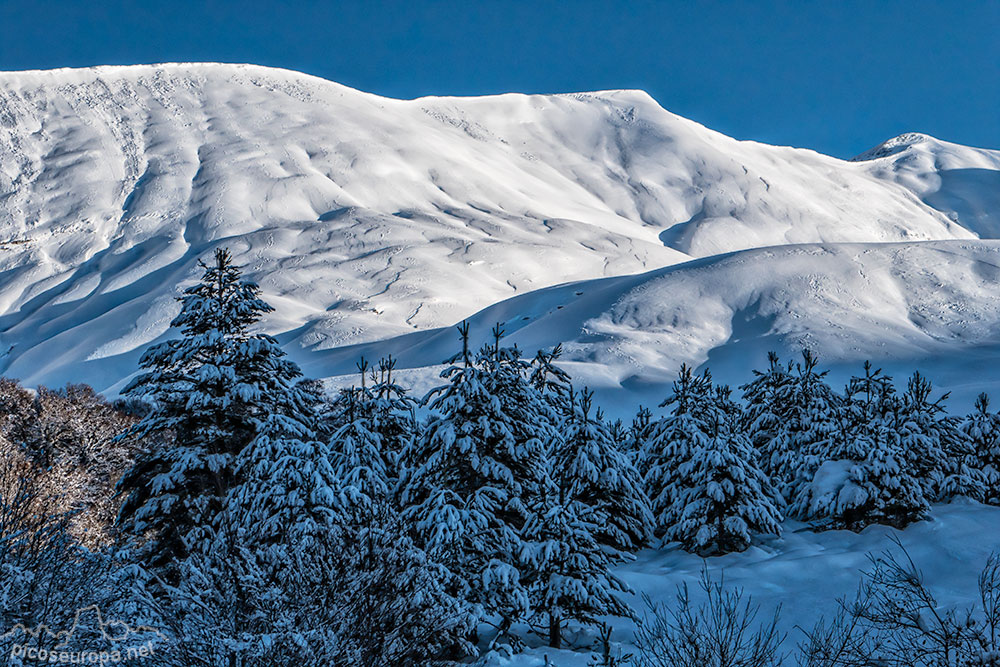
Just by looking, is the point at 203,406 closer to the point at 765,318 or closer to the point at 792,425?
the point at 792,425

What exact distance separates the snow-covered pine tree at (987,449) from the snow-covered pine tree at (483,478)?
20392mm

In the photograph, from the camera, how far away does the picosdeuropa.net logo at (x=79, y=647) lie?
8773 millimetres

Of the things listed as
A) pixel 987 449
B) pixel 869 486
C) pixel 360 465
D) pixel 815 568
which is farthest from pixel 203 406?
pixel 987 449

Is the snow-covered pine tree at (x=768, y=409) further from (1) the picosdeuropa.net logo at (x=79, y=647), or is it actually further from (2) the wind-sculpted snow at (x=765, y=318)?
(2) the wind-sculpted snow at (x=765, y=318)

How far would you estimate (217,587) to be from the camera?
9.55 m

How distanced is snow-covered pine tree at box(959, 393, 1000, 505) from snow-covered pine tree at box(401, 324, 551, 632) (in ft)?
66.9

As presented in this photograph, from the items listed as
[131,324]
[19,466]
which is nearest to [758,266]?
[131,324]

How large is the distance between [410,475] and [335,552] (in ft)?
21.9

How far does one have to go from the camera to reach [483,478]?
685 inches

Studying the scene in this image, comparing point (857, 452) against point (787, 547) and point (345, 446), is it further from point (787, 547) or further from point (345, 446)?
point (345, 446)

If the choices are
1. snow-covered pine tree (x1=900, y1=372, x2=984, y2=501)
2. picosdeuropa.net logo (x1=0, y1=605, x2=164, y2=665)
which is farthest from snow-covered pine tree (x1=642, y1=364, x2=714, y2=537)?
picosdeuropa.net logo (x1=0, y1=605, x2=164, y2=665)

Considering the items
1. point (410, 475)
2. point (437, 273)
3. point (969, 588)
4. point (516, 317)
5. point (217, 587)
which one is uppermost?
point (437, 273)

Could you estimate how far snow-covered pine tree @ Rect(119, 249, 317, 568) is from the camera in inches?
661

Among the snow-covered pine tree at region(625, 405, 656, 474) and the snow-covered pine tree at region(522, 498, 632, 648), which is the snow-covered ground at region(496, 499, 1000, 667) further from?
the snow-covered pine tree at region(625, 405, 656, 474)
